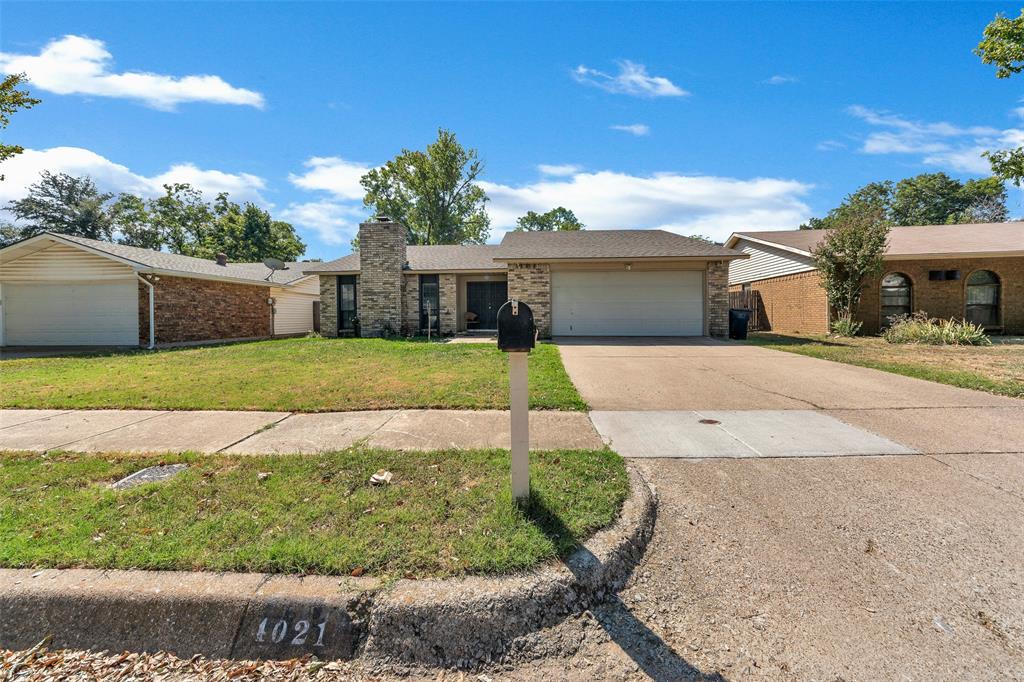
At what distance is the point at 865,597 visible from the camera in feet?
7.18

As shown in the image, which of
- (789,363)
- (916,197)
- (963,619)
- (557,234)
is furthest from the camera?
(916,197)

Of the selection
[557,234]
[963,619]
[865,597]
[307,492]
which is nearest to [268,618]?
[307,492]

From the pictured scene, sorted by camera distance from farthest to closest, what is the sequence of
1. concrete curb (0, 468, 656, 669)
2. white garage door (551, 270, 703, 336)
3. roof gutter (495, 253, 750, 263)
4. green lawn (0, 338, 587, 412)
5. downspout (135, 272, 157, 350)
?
white garage door (551, 270, 703, 336) < roof gutter (495, 253, 750, 263) < downspout (135, 272, 157, 350) < green lawn (0, 338, 587, 412) < concrete curb (0, 468, 656, 669)

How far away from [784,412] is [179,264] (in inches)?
767

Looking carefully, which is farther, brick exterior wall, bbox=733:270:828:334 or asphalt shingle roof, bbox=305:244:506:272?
asphalt shingle roof, bbox=305:244:506:272

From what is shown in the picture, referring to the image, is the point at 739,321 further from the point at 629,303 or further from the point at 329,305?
the point at 329,305

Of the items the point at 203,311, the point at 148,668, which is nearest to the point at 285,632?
the point at 148,668

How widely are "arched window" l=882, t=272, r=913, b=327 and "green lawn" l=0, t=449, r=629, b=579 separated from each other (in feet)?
57.1

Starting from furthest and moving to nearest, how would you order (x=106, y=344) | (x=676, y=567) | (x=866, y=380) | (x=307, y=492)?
(x=106, y=344)
(x=866, y=380)
(x=307, y=492)
(x=676, y=567)

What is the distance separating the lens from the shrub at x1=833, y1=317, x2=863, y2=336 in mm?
15031

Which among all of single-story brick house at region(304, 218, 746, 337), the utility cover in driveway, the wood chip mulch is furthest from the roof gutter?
the wood chip mulch

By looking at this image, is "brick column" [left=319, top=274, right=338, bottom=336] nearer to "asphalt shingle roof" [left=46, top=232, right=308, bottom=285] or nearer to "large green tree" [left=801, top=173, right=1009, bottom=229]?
"asphalt shingle roof" [left=46, top=232, right=308, bottom=285]

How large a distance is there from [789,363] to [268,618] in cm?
1035

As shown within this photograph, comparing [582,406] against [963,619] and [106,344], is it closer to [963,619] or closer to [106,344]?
[963,619]
